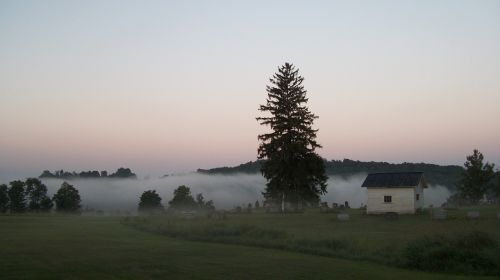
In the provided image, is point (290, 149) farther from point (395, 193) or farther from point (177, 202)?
point (177, 202)

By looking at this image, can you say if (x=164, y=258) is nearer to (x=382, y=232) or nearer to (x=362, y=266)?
(x=362, y=266)

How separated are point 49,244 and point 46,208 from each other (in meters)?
59.0

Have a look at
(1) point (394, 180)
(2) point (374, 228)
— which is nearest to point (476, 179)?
(1) point (394, 180)

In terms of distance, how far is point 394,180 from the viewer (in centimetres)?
5472

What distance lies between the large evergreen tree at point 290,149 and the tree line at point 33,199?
36.7m

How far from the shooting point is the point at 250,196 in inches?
4990

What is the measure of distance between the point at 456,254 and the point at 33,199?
74337mm

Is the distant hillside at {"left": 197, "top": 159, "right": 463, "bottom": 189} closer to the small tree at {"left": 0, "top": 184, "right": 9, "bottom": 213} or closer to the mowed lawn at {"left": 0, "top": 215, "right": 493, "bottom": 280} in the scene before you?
the small tree at {"left": 0, "top": 184, "right": 9, "bottom": 213}

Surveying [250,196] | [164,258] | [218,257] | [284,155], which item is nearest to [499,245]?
[218,257]

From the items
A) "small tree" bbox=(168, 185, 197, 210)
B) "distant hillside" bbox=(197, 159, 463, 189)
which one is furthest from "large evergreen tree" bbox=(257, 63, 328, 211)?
"distant hillside" bbox=(197, 159, 463, 189)

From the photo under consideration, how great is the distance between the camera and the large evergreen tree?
201ft

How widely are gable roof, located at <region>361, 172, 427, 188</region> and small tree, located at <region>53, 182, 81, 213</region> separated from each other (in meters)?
48.7

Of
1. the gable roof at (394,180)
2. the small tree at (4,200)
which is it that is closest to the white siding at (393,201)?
the gable roof at (394,180)

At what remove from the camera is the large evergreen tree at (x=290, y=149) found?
61219 millimetres
